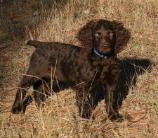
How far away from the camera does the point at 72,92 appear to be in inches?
227

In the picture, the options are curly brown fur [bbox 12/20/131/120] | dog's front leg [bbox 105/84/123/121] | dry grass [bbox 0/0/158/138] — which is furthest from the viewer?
dog's front leg [bbox 105/84/123/121]

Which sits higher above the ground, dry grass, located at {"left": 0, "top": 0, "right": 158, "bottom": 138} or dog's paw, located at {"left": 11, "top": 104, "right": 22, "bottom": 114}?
dry grass, located at {"left": 0, "top": 0, "right": 158, "bottom": 138}

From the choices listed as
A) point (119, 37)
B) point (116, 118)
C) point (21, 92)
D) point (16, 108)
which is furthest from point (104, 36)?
point (16, 108)

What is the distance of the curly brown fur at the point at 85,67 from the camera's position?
198 inches

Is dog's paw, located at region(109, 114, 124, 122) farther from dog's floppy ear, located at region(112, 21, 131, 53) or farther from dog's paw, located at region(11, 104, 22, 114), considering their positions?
dog's paw, located at region(11, 104, 22, 114)

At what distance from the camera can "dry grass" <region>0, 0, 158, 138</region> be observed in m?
4.86

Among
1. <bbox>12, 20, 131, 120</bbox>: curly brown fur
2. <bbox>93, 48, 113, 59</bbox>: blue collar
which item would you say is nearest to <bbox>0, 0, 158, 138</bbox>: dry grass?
<bbox>12, 20, 131, 120</bbox>: curly brown fur

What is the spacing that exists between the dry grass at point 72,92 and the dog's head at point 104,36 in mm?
661

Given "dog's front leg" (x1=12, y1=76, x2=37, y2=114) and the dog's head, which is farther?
"dog's front leg" (x1=12, y1=76, x2=37, y2=114)

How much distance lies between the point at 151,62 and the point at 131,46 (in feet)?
1.87

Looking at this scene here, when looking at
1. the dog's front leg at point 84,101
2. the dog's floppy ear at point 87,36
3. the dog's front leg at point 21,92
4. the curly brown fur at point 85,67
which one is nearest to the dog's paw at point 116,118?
the curly brown fur at point 85,67

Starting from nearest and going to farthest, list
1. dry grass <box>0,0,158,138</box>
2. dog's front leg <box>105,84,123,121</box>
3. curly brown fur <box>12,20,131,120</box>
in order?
dry grass <box>0,0,158,138</box>
curly brown fur <box>12,20,131,120</box>
dog's front leg <box>105,84,123,121</box>

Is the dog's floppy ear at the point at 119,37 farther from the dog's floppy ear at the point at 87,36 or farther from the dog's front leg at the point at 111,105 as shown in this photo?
the dog's front leg at the point at 111,105

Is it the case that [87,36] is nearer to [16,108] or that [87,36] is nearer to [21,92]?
[21,92]
